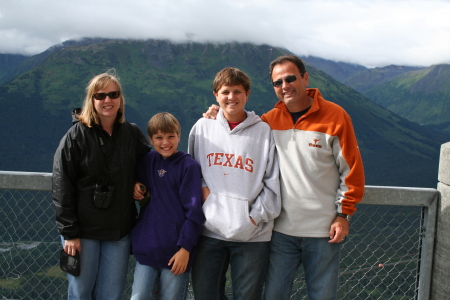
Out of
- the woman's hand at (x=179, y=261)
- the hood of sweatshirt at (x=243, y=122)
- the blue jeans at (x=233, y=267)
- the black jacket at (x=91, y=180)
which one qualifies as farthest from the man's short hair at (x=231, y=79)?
the woman's hand at (x=179, y=261)

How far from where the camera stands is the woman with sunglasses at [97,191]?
3.57 meters

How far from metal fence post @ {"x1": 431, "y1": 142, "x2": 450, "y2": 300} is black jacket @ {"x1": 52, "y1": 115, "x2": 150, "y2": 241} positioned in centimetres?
314

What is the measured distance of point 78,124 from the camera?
3.67 meters

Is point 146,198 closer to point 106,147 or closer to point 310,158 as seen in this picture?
point 106,147

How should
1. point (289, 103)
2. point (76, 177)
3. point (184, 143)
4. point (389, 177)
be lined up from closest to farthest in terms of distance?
point (76, 177), point (289, 103), point (389, 177), point (184, 143)

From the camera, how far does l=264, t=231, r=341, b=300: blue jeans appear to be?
148 inches

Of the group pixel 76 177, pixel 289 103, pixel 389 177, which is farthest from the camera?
pixel 389 177

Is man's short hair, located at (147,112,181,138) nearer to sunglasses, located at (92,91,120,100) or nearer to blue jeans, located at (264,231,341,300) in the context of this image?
sunglasses, located at (92,91,120,100)

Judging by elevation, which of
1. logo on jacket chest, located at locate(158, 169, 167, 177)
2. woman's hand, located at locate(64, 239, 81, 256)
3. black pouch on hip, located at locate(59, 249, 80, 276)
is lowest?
black pouch on hip, located at locate(59, 249, 80, 276)

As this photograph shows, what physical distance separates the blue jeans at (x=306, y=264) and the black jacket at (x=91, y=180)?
1497 millimetres

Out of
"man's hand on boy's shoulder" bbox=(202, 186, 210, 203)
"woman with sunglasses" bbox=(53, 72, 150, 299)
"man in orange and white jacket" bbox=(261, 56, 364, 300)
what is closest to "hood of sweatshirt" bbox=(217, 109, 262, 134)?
"man in orange and white jacket" bbox=(261, 56, 364, 300)

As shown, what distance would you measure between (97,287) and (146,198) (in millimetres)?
988

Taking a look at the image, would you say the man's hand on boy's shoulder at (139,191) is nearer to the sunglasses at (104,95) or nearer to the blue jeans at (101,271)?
the blue jeans at (101,271)

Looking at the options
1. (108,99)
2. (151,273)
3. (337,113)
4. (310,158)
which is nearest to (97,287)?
(151,273)
